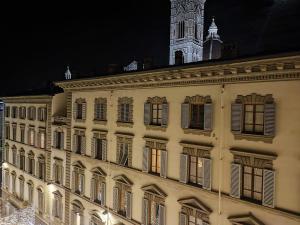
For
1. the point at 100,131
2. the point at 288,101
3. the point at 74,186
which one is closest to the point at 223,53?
the point at 288,101

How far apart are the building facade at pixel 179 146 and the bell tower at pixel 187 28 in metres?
52.7

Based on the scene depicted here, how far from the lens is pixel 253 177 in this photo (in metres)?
15.4

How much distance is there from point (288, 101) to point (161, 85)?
8334 mm

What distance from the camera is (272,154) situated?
14500 millimetres

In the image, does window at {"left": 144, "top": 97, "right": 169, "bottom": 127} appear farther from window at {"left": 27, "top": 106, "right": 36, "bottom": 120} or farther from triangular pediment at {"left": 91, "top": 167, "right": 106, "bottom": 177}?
window at {"left": 27, "top": 106, "right": 36, "bottom": 120}

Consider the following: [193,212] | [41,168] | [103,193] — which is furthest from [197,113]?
[41,168]

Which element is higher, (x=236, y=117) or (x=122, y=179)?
(x=236, y=117)

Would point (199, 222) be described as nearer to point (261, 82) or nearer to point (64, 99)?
point (261, 82)

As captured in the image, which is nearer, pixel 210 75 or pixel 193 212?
pixel 210 75

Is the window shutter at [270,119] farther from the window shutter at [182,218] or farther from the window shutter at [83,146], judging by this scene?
the window shutter at [83,146]

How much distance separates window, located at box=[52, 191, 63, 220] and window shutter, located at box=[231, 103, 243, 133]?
2051cm

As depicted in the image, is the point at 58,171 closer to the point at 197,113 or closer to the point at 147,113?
the point at 147,113

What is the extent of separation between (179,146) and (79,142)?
12392mm

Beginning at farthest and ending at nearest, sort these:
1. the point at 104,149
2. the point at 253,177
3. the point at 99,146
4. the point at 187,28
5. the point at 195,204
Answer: the point at 187,28 → the point at 99,146 → the point at 104,149 → the point at 195,204 → the point at 253,177
